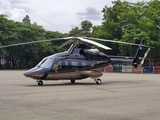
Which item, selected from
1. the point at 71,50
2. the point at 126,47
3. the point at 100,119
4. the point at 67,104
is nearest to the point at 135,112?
the point at 100,119

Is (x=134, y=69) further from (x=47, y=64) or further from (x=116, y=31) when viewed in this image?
(x=47, y=64)

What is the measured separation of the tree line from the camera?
5066 cm

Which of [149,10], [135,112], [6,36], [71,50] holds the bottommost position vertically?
[135,112]

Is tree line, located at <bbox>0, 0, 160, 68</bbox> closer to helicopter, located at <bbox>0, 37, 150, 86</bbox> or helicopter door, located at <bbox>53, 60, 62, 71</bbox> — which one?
helicopter, located at <bbox>0, 37, 150, 86</bbox>

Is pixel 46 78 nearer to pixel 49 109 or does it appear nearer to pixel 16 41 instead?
pixel 49 109

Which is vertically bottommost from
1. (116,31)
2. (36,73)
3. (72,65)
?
(36,73)

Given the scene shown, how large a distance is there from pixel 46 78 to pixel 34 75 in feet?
3.11

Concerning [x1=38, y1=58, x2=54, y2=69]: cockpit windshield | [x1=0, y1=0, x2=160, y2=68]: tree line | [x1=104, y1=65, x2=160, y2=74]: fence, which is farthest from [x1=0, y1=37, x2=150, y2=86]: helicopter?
[x1=0, y1=0, x2=160, y2=68]: tree line

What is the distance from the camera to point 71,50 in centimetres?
2189

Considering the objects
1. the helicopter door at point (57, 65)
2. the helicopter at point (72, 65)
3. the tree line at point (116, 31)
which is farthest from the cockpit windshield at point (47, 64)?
the tree line at point (116, 31)

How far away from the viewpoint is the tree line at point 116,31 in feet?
166

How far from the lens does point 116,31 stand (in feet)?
188

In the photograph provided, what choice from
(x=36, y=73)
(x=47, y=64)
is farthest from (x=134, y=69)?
(x=36, y=73)

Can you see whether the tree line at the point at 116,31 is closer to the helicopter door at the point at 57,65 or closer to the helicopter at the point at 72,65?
the helicopter at the point at 72,65
